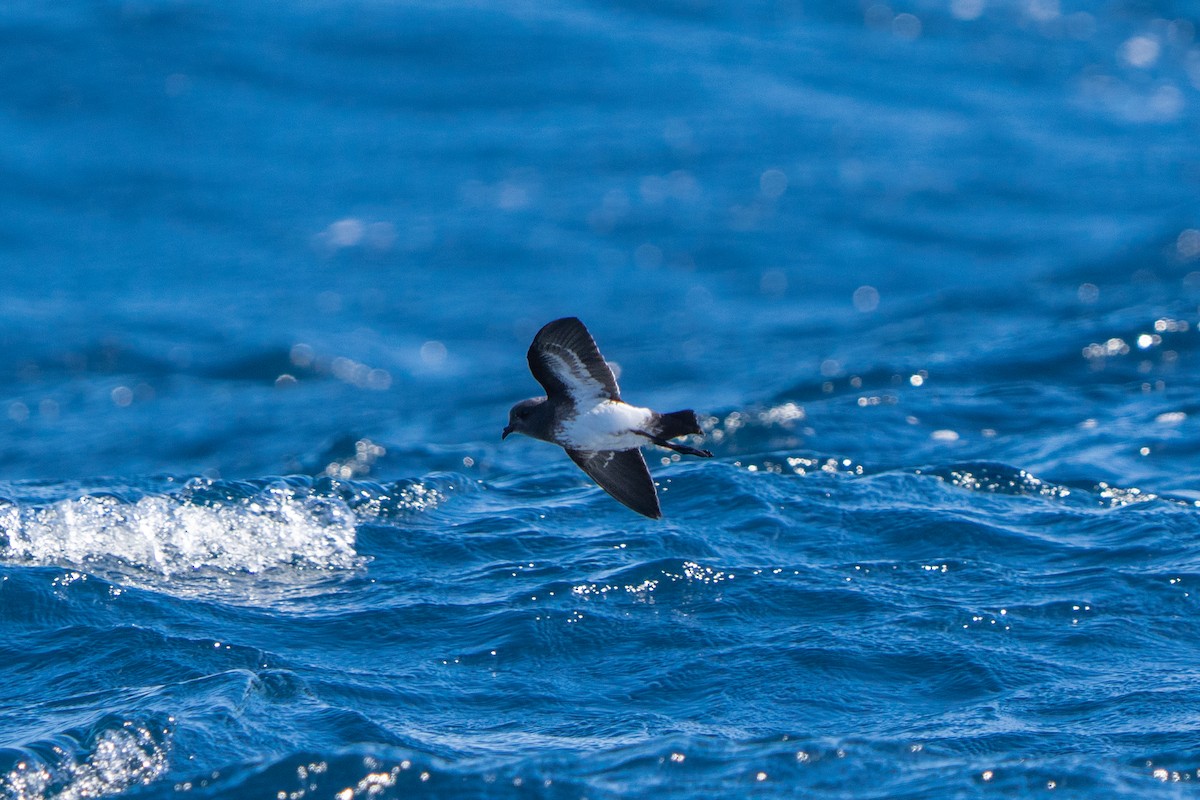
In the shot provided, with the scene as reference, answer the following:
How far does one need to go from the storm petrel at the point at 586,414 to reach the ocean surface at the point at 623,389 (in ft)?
4.82

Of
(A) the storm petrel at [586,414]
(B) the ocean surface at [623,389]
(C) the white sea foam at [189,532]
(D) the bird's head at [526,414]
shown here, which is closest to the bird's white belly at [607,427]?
(A) the storm petrel at [586,414]

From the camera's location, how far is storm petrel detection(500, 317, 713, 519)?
6.99m

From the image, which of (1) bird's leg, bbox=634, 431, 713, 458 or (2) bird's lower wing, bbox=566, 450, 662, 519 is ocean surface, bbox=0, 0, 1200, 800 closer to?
(2) bird's lower wing, bbox=566, 450, 662, 519

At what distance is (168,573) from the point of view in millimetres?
9469

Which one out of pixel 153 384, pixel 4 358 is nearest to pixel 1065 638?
pixel 153 384

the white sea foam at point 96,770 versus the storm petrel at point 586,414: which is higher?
the storm petrel at point 586,414

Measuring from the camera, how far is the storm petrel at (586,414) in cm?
699

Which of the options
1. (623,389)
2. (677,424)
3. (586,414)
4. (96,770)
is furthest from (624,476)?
(623,389)

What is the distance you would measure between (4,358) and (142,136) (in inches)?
261

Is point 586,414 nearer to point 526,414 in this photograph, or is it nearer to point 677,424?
point 526,414

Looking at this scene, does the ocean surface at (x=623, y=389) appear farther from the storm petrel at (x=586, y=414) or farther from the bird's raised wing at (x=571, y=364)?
the bird's raised wing at (x=571, y=364)

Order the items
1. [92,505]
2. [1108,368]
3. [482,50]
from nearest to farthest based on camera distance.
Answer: [92,505] < [1108,368] < [482,50]

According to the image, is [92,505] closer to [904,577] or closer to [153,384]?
[904,577]

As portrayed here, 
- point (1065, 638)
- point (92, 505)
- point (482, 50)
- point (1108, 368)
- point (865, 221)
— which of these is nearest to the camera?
point (1065, 638)
